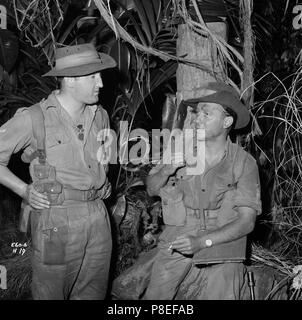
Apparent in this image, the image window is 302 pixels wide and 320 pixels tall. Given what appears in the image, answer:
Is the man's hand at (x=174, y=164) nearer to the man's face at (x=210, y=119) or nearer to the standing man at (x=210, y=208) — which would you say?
the standing man at (x=210, y=208)

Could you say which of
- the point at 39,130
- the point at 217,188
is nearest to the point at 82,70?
the point at 39,130

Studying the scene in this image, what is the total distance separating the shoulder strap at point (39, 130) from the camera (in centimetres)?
314

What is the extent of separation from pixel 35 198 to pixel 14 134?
412 millimetres

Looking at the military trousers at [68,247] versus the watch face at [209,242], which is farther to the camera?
the military trousers at [68,247]

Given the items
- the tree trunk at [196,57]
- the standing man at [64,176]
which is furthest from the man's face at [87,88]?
the tree trunk at [196,57]

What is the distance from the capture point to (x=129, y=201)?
4.75m

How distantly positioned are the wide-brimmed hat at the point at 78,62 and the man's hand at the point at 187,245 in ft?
3.85

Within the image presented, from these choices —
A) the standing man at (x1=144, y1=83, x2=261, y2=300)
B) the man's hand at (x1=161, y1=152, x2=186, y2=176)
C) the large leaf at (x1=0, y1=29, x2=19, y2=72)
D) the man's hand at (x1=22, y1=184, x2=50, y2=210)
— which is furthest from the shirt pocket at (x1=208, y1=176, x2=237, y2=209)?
the large leaf at (x1=0, y1=29, x2=19, y2=72)

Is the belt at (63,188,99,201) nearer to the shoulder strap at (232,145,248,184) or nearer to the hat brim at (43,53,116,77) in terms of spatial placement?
the hat brim at (43,53,116,77)

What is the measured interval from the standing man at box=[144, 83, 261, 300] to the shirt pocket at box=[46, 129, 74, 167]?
536 mm

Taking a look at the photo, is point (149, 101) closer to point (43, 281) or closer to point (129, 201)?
point (129, 201)

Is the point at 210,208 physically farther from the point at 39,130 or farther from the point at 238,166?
→ the point at 39,130

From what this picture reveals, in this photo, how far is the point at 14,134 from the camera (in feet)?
10.2
